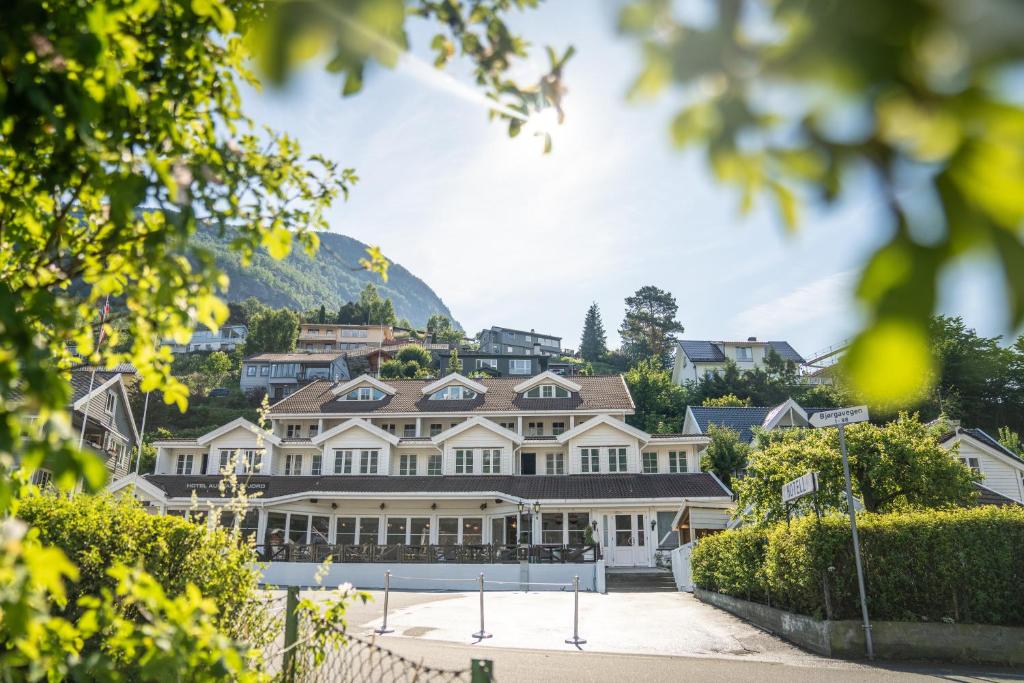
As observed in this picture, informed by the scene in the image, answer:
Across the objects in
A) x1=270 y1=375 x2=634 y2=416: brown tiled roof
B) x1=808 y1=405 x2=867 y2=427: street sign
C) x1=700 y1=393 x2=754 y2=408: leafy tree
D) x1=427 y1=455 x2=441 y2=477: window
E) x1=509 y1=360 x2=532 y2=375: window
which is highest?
x1=509 y1=360 x2=532 y2=375: window

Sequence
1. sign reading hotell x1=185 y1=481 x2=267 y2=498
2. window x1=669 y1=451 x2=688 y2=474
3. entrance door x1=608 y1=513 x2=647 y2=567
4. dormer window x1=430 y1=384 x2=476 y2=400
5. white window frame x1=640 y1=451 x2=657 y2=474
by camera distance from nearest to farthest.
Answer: entrance door x1=608 y1=513 x2=647 y2=567 → sign reading hotell x1=185 y1=481 x2=267 y2=498 → window x1=669 y1=451 x2=688 y2=474 → white window frame x1=640 y1=451 x2=657 y2=474 → dormer window x1=430 y1=384 x2=476 y2=400

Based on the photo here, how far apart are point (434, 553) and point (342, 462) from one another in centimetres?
1013

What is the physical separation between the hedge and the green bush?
9357 mm

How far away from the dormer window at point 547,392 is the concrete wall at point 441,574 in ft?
45.5

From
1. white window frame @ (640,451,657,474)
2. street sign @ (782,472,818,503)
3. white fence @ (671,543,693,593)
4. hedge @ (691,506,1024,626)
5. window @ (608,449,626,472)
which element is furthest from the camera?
white window frame @ (640,451,657,474)

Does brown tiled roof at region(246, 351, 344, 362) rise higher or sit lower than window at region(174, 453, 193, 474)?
higher

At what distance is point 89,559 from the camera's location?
6.04m

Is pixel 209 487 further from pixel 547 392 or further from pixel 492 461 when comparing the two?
pixel 547 392

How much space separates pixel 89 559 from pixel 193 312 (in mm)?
4667

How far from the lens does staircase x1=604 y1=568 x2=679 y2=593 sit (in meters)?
23.0

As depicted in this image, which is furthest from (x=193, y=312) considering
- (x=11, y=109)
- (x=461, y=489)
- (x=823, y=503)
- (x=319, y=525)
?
(x=319, y=525)

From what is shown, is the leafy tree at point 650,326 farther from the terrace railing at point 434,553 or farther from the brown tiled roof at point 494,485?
the terrace railing at point 434,553

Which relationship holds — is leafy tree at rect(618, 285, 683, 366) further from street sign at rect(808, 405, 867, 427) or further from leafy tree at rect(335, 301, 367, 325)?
street sign at rect(808, 405, 867, 427)

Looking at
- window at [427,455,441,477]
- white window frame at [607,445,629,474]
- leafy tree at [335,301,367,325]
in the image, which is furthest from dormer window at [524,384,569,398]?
leafy tree at [335,301,367,325]
